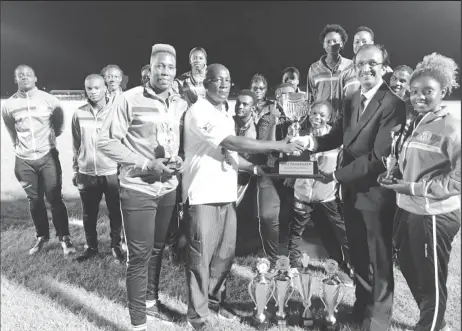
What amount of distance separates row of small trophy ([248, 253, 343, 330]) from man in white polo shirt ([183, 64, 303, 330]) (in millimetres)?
379

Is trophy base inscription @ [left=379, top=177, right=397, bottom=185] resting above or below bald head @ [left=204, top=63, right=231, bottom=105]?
below

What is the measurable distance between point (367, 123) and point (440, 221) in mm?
714

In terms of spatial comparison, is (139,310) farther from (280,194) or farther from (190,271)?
(280,194)

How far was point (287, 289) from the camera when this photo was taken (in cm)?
267

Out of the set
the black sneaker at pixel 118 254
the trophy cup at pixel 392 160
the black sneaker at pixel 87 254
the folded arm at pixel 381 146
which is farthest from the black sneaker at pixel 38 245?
the trophy cup at pixel 392 160

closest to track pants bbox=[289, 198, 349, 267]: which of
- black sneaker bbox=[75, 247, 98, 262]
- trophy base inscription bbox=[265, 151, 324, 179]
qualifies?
trophy base inscription bbox=[265, 151, 324, 179]

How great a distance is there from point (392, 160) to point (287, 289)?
1.17 metres

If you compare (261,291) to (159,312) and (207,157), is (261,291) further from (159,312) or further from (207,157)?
(207,157)

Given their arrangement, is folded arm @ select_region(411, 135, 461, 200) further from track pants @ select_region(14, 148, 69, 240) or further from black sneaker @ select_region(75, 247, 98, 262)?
track pants @ select_region(14, 148, 69, 240)

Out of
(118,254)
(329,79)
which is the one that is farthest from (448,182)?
(118,254)

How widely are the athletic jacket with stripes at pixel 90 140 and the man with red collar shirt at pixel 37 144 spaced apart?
1.25ft

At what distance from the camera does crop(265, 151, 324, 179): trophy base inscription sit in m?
2.55

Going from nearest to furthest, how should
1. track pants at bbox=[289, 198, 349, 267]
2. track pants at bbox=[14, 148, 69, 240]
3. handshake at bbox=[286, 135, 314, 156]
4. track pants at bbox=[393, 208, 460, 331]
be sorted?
track pants at bbox=[393, 208, 460, 331] → handshake at bbox=[286, 135, 314, 156] → track pants at bbox=[289, 198, 349, 267] → track pants at bbox=[14, 148, 69, 240]

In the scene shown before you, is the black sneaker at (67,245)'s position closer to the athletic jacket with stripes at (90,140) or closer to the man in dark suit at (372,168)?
the athletic jacket with stripes at (90,140)
